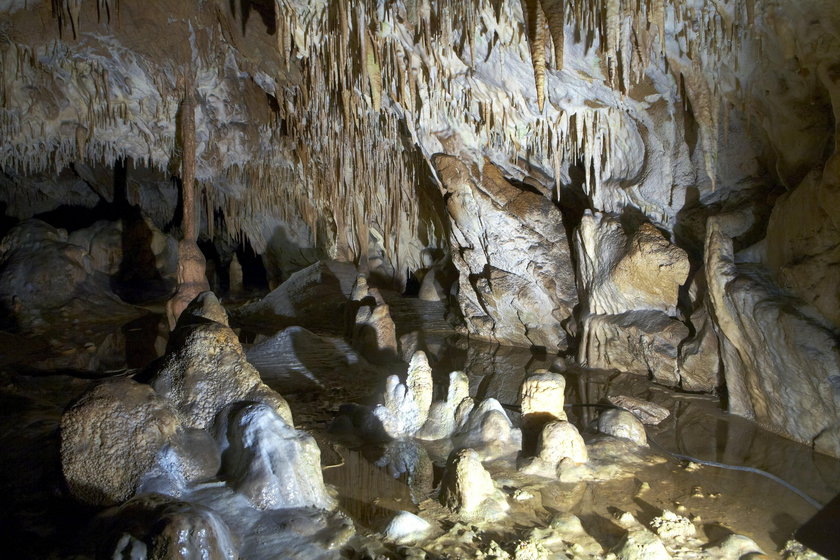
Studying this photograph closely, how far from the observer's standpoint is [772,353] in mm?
6234

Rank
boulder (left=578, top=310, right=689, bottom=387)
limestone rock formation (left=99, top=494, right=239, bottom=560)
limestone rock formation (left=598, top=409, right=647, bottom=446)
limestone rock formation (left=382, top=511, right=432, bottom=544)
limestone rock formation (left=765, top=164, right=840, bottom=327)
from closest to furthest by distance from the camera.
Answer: limestone rock formation (left=99, top=494, right=239, bottom=560)
limestone rock formation (left=382, top=511, right=432, bottom=544)
limestone rock formation (left=765, top=164, right=840, bottom=327)
limestone rock formation (left=598, top=409, right=647, bottom=446)
boulder (left=578, top=310, right=689, bottom=387)

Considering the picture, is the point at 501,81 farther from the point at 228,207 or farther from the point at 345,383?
the point at 228,207

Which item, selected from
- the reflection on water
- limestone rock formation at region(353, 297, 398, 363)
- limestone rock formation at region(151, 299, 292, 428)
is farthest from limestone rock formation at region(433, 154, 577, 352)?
limestone rock formation at region(151, 299, 292, 428)

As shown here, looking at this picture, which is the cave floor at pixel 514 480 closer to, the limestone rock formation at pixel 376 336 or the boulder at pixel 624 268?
the limestone rock formation at pixel 376 336

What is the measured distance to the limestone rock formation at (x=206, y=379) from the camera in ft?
15.1

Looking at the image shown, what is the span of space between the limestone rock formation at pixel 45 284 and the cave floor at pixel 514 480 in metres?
5.47

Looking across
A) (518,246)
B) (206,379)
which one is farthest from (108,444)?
(518,246)

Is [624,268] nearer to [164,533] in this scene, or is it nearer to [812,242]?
[812,242]

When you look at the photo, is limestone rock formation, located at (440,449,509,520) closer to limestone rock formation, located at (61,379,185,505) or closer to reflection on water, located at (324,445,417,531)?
reflection on water, located at (324,445,417,531)

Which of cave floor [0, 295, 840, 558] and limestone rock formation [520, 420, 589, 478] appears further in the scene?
limestone rock formation [520, 420, 589, 478]

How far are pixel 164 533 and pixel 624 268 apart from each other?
752 centimetres

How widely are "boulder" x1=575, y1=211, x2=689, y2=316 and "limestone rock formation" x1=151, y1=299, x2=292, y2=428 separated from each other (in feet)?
19.8

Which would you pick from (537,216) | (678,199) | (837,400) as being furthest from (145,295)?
(837,400)

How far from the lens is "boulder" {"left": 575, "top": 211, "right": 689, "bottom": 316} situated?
329 inches
